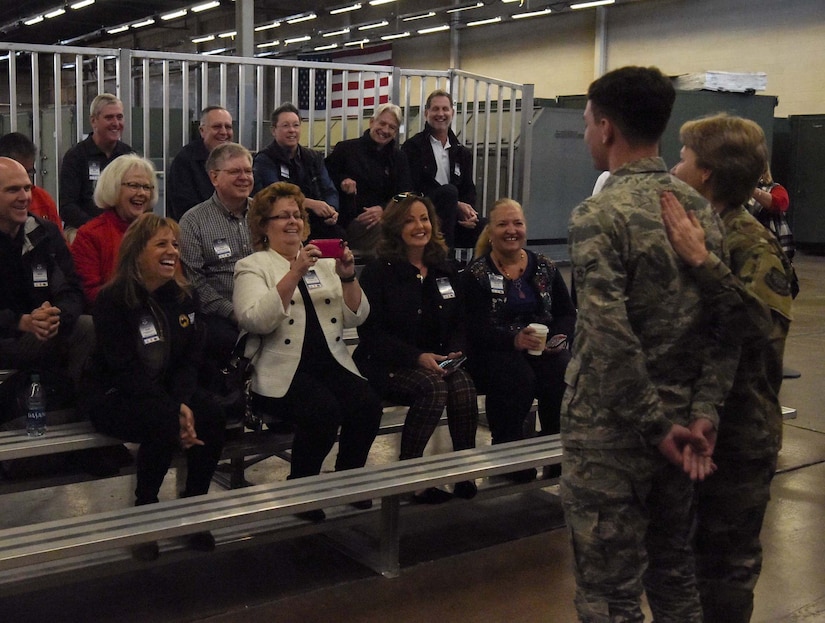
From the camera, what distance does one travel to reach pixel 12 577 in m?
2.71

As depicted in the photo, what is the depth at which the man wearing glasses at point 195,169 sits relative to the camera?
471 centimetres

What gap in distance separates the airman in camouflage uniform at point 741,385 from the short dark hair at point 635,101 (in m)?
0.32

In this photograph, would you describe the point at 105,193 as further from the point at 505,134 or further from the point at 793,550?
the point at 505,134

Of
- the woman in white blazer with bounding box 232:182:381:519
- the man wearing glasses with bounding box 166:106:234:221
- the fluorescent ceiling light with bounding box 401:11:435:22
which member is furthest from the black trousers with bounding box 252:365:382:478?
the fluorescent ceiling light with bounding box 401:11:435:22

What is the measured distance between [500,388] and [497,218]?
28.7 inches

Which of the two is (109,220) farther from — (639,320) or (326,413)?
(639,320)

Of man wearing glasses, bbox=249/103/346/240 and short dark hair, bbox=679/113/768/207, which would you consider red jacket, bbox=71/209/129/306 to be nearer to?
man wearing glasses, bbox=249/103/346/240

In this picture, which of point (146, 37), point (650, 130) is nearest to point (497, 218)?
point (650, 130)

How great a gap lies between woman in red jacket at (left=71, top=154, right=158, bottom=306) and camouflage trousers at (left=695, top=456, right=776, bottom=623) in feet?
7.86

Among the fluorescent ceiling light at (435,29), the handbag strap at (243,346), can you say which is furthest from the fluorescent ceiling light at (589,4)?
the handbag strap at (243,346)

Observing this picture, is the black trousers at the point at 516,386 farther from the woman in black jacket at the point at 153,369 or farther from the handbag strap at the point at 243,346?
the woman in black jacket at the point at 153,369

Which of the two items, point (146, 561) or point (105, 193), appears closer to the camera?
point (146, 561)

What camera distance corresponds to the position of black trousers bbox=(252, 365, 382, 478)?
10.6 feet

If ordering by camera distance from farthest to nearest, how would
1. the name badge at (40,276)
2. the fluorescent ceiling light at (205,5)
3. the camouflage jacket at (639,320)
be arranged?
1. the fluorescent ceiling light at (205,5)
2. the name badge at (40,276)
3. the camouflage jacket at (639,320)
